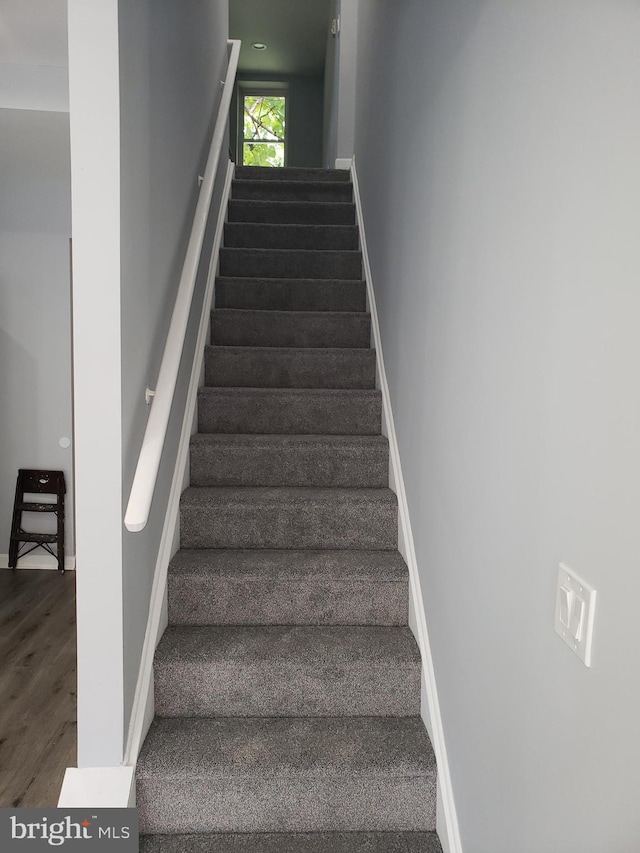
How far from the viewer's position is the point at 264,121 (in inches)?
311

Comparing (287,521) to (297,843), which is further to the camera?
(287,521)

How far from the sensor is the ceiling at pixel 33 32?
2.94 m

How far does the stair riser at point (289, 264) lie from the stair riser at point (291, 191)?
84cm

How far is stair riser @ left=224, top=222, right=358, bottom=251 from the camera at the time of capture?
3793 millimetres

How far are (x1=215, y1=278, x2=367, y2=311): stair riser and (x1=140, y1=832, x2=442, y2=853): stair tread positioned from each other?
7.90ft

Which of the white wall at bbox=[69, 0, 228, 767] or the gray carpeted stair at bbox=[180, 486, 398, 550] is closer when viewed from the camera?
the white wall at bbox=[69, 0, 228, 767]

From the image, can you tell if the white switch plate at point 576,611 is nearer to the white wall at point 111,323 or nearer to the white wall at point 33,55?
the white wall at point 111,323

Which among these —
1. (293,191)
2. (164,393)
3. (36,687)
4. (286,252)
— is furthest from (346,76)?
(36,687)

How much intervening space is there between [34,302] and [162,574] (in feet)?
9.26

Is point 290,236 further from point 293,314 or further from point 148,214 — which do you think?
point 148,214

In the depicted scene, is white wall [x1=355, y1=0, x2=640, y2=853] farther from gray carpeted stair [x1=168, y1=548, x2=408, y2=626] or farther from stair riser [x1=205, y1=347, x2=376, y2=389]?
stair riser [x1=205, y1=347, x2=376, y2=389]

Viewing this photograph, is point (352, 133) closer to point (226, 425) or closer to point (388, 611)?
point (226, 425)

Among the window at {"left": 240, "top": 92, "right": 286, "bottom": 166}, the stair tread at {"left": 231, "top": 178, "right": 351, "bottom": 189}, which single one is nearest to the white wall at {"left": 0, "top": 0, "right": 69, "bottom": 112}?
the stair tread at {"left": 231, "top": 178, "right": 351, "bottom": 189}

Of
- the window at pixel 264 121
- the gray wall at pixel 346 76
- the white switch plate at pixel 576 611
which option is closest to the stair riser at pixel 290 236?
the gray wall at pixel 346 76
